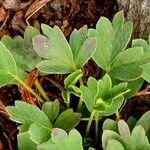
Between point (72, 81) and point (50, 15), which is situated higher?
point (50, 15)

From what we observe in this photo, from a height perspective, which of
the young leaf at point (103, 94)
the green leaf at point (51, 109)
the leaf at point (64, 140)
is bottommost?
the leaf at point (64, 140)

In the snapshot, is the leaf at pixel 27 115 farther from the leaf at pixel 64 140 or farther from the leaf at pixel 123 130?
the leaf at pixel 123 130

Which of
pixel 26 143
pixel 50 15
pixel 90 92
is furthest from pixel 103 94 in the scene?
pixel 50 15

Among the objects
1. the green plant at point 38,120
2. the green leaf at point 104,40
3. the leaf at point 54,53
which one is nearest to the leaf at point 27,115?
the green plant at point 38,120

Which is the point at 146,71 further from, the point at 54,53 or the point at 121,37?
the point at 54,53

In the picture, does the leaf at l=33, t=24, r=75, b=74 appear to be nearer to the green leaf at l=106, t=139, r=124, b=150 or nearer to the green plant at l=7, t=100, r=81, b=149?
the green plant at l=7, t=100, r=81, b=149

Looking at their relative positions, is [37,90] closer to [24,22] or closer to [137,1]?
[24,22]
